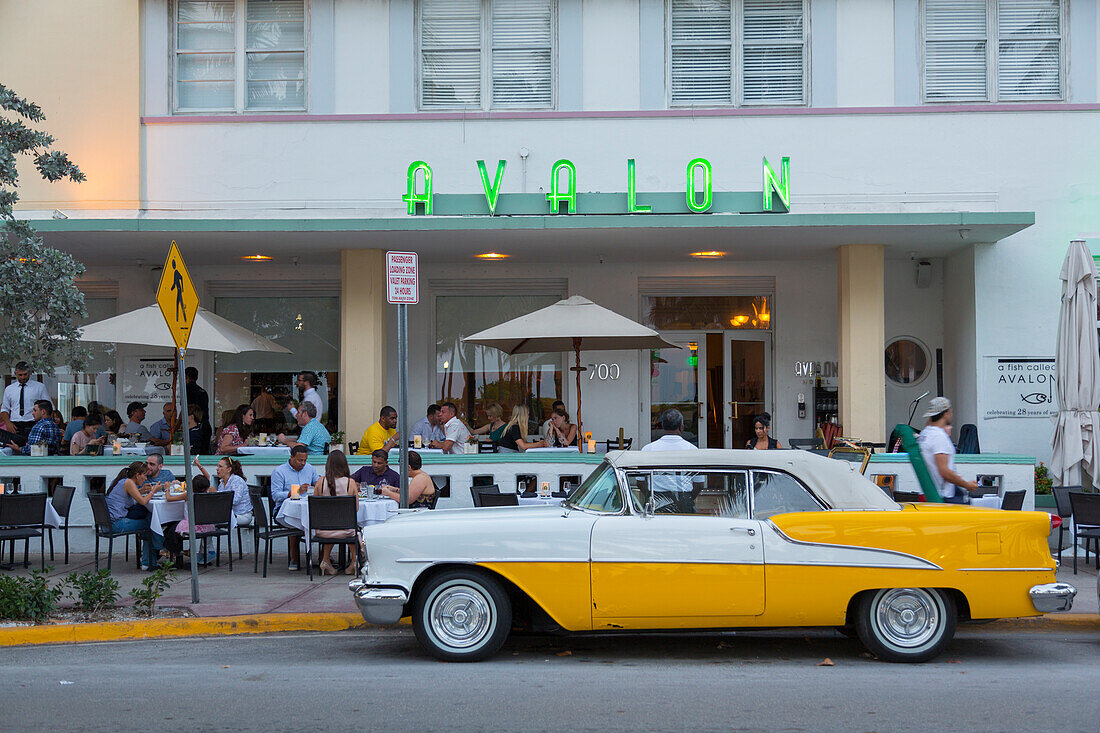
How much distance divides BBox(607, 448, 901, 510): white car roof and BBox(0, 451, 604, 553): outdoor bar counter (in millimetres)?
5326

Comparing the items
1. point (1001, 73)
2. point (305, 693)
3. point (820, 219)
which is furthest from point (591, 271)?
point (305, 693)

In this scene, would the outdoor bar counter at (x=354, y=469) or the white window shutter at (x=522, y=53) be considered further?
the white window shutter at (x=522, y=53)

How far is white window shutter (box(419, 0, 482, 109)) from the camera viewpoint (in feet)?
50.6

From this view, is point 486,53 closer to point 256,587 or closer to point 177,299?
point 177,299

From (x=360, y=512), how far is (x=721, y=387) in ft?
23.1

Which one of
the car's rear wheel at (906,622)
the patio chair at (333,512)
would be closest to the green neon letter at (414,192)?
the patio chair at (333,512)

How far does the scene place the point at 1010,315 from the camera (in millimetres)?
14867

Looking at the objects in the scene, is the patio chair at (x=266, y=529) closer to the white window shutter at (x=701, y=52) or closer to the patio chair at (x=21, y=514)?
the patio chair at (x=21, y=514)

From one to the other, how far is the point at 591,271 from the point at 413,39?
14.0 ft

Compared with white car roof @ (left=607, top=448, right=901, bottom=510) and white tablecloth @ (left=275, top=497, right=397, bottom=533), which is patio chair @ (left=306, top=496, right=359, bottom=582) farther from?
white car roof @ (left=607, top=448, right=901, bottom=510)

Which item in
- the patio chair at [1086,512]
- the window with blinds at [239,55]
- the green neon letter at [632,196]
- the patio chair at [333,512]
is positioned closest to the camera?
the patio chair at [1086,512]

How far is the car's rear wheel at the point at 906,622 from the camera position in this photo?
24.1ft

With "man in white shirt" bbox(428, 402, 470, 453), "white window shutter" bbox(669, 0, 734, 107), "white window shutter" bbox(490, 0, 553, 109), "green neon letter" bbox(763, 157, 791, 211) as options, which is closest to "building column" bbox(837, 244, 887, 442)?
"green neon letter" bbox(763, 157, 791, 211)

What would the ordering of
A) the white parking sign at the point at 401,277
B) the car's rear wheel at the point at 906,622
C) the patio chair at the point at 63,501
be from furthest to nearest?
the patio chair at the point at 63,501
the white parking sign at the point at 401,277
the car's rear wheel at the point at 906,622
